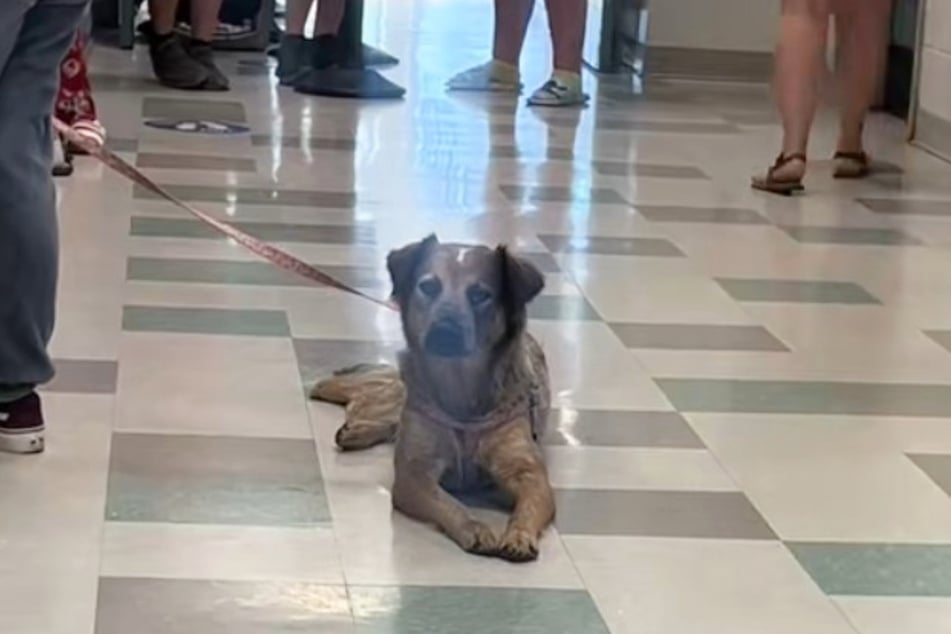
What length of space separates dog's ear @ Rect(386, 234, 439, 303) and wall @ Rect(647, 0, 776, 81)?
17.0 feet

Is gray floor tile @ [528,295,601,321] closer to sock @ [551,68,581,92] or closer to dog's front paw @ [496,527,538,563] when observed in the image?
dog's front paw @ [496,527,538,563]

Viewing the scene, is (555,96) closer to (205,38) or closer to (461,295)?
(205,38)

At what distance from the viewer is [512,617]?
221 cm

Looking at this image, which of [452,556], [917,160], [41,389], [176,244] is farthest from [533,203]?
[452,556]

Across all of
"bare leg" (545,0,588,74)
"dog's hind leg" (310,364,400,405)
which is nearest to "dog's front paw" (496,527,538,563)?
"dog's hind leg" (310,364,400,405)

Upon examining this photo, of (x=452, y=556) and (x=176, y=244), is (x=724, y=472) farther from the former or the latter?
(x=176, y=244)

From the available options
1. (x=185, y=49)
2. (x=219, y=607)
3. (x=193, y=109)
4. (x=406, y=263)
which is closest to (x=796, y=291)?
(x=406, y=263)

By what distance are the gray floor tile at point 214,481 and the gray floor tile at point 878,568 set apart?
24.4 inches

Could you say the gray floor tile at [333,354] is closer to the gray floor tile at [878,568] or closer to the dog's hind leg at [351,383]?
the dog's hind leg at [351,383]

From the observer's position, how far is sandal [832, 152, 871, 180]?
544 cm

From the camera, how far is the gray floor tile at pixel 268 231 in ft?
13.7

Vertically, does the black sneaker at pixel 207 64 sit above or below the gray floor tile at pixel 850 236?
above

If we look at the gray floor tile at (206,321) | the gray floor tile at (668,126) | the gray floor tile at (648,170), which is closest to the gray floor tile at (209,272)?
the gray floor tile at (206,321)

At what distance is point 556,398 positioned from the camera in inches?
123
